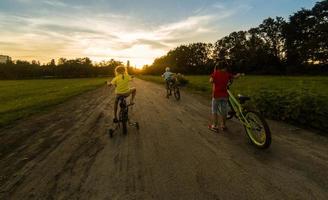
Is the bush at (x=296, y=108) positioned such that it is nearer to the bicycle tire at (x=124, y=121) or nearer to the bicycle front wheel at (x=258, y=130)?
the bicycle front wheel at (x=258, y=130)

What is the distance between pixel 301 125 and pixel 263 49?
76131 mm

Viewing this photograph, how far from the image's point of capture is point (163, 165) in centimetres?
604

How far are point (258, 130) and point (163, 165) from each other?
8.72 feet

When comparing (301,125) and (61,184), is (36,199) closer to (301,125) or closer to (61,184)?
(61,184)

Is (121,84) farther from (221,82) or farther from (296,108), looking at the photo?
(296,108)

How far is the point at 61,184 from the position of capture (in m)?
5.34

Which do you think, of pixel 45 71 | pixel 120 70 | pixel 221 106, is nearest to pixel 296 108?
pixel 221 106

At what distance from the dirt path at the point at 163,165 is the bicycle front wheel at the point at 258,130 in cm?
26

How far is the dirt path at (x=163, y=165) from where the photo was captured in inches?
189

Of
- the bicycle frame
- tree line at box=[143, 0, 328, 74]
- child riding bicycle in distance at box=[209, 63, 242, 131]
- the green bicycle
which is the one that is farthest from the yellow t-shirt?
tree line at box=[143, 0, 328, 74]

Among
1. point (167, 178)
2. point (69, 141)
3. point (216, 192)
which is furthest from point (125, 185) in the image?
point (69, 141)

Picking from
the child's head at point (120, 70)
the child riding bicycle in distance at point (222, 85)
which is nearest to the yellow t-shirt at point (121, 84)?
the child's head at point (120, 70)

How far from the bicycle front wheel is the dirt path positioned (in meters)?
0.26

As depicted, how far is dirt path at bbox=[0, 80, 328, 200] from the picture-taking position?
4793mm
